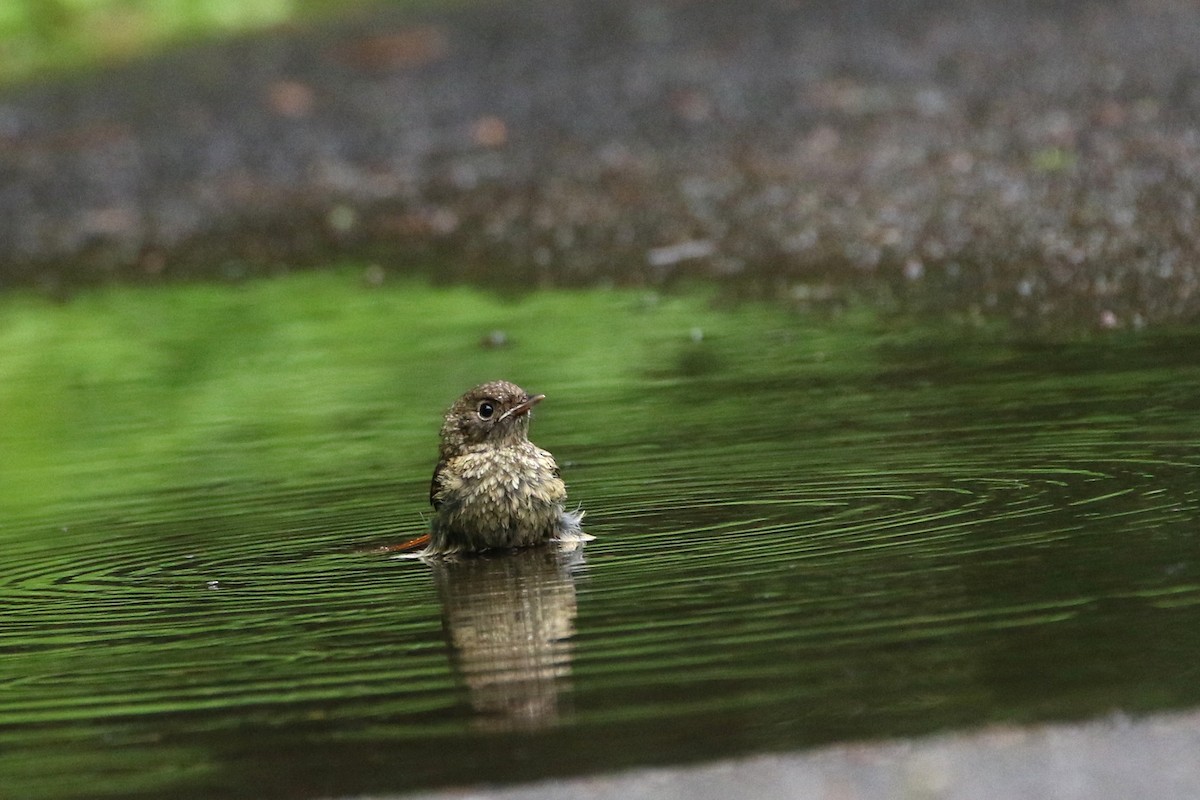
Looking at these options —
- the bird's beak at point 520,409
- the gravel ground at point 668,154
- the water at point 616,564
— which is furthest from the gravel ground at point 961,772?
the gravel ground at point 668,154

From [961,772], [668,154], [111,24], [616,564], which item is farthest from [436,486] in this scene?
[111,24]

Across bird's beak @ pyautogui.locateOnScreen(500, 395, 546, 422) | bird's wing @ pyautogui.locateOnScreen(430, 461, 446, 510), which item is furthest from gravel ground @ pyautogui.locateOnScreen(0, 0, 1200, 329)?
bird's wing @ pyautogui.locateOnScreen(430, 461, 446, 510)

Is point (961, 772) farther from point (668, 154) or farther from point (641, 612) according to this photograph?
point (668, 154)

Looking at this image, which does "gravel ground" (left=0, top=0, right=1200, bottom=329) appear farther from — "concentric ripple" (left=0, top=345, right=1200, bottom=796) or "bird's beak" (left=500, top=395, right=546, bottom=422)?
"bird's beak" (left=500, top=395, right=546, bottom=422)

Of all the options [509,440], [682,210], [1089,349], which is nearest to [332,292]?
[682,210]

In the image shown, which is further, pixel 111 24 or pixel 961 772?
pixel 111 24

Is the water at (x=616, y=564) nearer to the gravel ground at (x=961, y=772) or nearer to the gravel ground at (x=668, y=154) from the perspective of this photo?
the gravel ground at (x=961, y=772)

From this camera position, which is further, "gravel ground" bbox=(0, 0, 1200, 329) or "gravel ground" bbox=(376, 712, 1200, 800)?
"gravel ground" bbox=(0, 0, 1200, 329)
